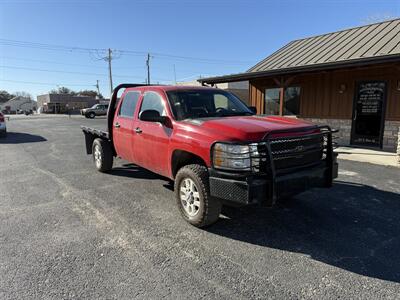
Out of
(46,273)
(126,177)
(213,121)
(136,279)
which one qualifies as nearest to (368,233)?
(213,121)

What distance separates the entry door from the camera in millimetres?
10164

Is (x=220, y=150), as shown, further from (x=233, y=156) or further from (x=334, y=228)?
(x=334, y=228)

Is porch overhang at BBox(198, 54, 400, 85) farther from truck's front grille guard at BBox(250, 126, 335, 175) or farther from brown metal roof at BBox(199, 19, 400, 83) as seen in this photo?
truck's front grille guard at BBox(250, 126, 335, 175)

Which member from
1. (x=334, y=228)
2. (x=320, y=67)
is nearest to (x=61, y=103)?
(x=320, y=67)

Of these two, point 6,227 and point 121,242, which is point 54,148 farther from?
point 121,242

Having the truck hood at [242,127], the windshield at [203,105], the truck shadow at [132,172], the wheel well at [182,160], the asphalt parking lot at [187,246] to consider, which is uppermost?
the windshield at [203,105]

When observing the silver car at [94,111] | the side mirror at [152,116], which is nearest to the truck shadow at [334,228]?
the side mirror at [152,116]

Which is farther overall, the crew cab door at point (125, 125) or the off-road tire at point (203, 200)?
the crew cab door at point (125, 125)

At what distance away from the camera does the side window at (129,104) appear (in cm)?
564

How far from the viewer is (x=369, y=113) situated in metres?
10.5

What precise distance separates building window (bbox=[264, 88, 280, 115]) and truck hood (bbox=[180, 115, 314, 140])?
10.1 meters

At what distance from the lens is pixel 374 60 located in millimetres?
8273

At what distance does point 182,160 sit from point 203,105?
3.53ft

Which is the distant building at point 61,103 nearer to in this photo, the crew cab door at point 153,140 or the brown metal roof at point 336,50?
the brown metal roof at point 336,50
